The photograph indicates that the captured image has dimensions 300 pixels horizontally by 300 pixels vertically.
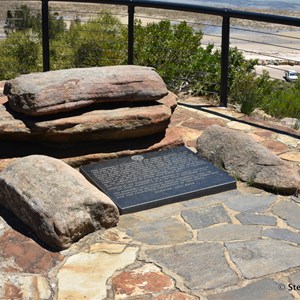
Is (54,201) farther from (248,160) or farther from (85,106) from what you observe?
(248,160)

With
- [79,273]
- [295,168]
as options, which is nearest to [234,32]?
[295,168]

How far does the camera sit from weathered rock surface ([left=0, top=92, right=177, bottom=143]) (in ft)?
18.6

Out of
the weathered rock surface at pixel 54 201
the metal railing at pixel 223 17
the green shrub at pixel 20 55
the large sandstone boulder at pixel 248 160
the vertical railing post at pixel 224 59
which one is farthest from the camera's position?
the green shrub at pixel 20 55

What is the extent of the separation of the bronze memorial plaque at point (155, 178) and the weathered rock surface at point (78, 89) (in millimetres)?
594

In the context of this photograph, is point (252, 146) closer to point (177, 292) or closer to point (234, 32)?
point (177, 292)

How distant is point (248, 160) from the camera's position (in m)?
5.77

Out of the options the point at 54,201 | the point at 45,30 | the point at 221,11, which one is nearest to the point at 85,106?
the point at 54,201

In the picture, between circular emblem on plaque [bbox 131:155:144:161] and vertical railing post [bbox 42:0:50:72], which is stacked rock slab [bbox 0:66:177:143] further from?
vertical railing post [bbox 42:0:50:72]

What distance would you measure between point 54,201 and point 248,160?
202cm

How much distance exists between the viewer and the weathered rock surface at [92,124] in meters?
5.66

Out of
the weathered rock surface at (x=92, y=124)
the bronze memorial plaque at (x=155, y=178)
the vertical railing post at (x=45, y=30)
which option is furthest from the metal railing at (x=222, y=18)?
the bronze memorial plaque at (x=155, y=178)

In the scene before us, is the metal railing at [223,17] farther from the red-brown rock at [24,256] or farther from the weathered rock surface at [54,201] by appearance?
the red-brown rock at [24,256]

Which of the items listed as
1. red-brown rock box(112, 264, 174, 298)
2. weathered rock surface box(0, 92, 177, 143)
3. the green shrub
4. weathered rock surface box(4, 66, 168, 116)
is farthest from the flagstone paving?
the green shrub

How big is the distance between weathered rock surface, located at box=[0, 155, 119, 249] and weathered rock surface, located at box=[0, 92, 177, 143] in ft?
2.00
